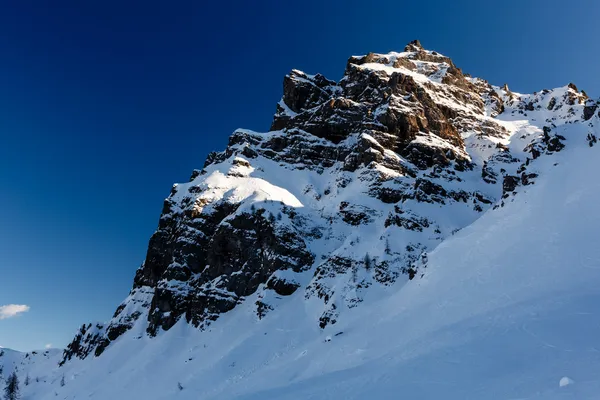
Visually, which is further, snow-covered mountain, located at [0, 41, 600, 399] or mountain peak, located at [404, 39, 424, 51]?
mountain peak, located at [404, 39, 424, 51]

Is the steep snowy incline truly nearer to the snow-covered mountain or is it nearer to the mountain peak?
the snow-covered mountain

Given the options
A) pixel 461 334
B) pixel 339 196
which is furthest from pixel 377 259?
pixel 461 334

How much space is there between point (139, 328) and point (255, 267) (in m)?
30.7

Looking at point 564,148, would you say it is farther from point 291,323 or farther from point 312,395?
point 312,395

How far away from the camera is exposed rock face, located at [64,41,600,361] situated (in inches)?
2411

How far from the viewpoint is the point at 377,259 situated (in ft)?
188

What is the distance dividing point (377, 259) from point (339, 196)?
2999 centimetres

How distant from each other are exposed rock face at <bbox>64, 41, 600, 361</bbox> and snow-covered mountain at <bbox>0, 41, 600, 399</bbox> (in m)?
0.40

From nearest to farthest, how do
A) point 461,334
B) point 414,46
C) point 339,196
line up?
point 461,334, point 339,196, point 414,46

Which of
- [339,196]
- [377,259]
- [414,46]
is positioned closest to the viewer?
[377,259]

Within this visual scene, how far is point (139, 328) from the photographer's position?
8662 centimetres

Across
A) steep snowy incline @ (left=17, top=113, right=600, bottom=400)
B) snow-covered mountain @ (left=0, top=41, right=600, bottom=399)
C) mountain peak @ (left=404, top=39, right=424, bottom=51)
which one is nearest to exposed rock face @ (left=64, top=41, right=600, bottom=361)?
snow-covered mountain @ (left=0, top=41, right=600, bottom=399)

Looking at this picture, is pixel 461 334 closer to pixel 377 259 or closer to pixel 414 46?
pixel 377 259

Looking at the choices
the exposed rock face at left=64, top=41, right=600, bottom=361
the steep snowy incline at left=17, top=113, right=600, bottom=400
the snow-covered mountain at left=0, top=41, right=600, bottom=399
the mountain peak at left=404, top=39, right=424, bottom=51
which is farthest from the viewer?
the mountain peak at left=404, top=39, right=424, bottom=51
